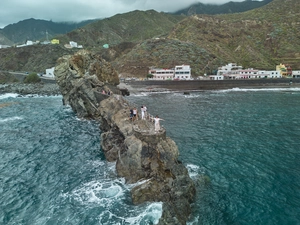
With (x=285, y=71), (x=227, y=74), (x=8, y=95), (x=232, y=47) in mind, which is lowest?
(x=8, y=95)

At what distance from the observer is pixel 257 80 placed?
5281 inches

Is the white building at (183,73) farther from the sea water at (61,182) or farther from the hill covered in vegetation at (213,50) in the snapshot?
the sea water at (61,182)

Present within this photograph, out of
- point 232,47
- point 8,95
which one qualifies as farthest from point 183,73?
point 8,95

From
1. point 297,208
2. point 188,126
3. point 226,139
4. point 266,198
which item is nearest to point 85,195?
point 266,198

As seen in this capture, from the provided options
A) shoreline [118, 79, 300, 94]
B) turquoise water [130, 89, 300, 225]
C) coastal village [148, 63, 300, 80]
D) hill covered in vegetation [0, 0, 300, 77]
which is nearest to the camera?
turquoise water [130, 89, 300, 225]

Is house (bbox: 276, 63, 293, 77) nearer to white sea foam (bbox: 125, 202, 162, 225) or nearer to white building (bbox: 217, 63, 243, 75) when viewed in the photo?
white building (bbox: 217, 63, 243, 75)

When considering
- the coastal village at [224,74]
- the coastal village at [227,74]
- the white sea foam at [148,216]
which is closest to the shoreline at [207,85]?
the coastal village at [224,74]

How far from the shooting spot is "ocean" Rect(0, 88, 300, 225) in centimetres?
2112

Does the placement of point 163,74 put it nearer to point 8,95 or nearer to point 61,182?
point 8,95

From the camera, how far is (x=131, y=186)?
2464 centimetres

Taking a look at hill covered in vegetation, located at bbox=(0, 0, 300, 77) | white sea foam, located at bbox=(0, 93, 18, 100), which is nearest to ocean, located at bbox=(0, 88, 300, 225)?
white sea foam, located at bbox=(0, 93, 18, 100)

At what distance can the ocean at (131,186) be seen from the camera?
21125 mm

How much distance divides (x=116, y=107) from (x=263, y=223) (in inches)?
1161

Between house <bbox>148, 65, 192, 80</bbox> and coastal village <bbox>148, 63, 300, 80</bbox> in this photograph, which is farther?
coastal village <bbox>148, 63, 300, 80</bbox>
